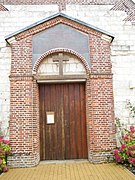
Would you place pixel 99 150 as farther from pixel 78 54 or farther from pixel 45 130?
pixel 78 54

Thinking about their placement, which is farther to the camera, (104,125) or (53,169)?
(104,125)

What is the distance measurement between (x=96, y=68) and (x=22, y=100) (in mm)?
2633

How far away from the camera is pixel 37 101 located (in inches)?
289

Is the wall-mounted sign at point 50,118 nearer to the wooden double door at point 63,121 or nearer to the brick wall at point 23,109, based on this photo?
the wooden double door at point 63,121

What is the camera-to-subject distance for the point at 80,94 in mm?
7695

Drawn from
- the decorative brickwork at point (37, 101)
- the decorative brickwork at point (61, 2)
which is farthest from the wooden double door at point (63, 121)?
the decorative brickwork at point (61, 2)

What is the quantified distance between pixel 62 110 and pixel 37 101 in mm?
934

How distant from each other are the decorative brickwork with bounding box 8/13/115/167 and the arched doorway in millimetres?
304

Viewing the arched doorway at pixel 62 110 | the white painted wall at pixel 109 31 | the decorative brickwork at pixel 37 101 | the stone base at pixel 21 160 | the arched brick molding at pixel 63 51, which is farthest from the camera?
the white painted wall at pixel 109 31

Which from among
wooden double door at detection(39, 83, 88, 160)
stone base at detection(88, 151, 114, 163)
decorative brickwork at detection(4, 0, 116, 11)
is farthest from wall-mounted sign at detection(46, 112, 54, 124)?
decorative brickwork at detection(4, 0, 116, 11)

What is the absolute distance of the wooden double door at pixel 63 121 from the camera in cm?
753

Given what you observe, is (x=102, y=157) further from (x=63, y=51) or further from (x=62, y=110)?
(x=63, y=51)

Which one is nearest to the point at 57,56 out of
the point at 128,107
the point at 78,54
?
the point at 78,54

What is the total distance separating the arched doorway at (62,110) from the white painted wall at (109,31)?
3.97 ft
